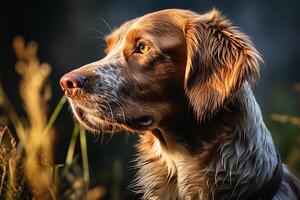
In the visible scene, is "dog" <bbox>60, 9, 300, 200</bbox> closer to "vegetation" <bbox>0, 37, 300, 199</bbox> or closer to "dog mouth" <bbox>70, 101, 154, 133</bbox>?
"dog mouth" <bbox>70, 101, 154, 133</bbox>

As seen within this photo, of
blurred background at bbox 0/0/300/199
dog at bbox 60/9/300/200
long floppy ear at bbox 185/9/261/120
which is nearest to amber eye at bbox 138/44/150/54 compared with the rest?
dog at bbox 60/9/300/200

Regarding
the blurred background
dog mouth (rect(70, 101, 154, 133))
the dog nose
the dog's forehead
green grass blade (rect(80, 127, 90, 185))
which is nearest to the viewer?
the dog nose

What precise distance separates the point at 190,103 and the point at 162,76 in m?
0.19

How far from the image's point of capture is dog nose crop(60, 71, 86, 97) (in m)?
3.80

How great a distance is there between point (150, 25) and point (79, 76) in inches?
19.0

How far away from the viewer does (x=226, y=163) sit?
3.90 meters

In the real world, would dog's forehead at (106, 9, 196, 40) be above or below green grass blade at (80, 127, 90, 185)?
above

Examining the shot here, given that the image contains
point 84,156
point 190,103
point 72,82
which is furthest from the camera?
point 84,156

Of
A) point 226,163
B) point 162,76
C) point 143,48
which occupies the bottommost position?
point 226,163

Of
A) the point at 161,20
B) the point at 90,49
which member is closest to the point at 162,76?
the point at 161,20

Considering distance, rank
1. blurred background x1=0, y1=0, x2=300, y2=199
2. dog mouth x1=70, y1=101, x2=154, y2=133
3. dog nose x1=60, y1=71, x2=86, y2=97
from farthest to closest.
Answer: blurred background x1=0, y1=0, x2=300, y2=199 < dog mouth x1=70, y1=101, x2=154, y2=133 < dog nose x1=60, y1=71, x2=86, y2=97

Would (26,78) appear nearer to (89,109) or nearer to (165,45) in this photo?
(89,109)

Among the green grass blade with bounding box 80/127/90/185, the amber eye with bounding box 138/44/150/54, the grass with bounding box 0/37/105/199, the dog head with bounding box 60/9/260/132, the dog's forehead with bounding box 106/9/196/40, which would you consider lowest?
the green grass blade with bounding box 80/127/90/185

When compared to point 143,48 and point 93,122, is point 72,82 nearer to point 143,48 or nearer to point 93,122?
point 93,122
